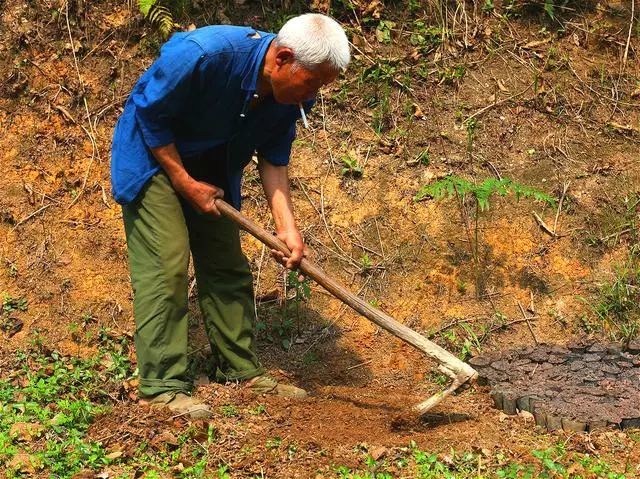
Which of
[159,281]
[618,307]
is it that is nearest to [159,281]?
[159,281]

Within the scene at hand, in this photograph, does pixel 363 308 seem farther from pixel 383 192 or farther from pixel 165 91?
pixel 383 192

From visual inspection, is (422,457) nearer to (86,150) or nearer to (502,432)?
(502,432)

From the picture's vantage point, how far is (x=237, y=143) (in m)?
4.50

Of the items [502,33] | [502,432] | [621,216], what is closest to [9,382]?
[502,432]

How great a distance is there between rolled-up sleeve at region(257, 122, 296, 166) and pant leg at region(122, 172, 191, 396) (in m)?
0.59

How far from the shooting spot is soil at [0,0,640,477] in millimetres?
5574

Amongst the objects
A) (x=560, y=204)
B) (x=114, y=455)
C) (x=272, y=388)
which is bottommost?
(x=560, y=204)

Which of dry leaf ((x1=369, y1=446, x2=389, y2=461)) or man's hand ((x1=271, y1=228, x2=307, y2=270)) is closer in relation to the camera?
dry leaf ((x1=369, y1=446, x2=389, y2=461))

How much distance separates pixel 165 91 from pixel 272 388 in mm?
1868

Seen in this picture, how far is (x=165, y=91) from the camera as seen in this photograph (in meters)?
3.99

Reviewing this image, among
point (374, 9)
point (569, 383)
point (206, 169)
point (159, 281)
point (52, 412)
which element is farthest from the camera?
point (374, 9)

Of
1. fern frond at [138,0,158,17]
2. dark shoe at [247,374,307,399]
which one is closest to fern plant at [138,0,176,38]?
fern frond at [138,0,158,17]

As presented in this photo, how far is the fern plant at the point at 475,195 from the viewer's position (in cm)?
561

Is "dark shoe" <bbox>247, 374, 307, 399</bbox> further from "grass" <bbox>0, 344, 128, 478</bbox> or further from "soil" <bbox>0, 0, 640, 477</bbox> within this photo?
"grass" <bbox>0, 344, 128, 478</bbox>
